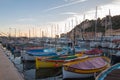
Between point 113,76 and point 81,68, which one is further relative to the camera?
point 81,68

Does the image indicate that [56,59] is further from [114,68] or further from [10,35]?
[10,35]

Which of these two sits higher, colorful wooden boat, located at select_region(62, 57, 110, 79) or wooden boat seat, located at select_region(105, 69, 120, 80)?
wooden boat seat, located at select_region(105, 69, 120, 80)

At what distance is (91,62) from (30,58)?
17.2 meters

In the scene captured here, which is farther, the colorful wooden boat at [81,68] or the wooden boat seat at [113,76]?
the colorful wooden boat at [81,68]

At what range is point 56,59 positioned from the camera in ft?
86.1

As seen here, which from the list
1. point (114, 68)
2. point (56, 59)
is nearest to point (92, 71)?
point (114, 68)

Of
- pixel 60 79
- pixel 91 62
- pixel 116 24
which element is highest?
pixel 116 24

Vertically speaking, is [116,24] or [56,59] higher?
[116,24]

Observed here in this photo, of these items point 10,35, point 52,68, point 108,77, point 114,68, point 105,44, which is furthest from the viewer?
point 10,35

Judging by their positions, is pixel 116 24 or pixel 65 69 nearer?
pixel 65 69

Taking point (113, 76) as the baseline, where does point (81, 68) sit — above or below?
below

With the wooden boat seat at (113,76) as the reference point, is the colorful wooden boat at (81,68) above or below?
below

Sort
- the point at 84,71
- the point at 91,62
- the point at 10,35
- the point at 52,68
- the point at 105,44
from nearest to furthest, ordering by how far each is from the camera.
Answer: the point at 84,71
the point at 91,62
the point at 52,68
the point at 105,44
the point at 10,35

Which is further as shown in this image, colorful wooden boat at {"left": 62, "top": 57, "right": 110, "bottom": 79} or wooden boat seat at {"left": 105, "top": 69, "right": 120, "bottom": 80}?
colorful wooden boat at {"left": 62, "top": 57, "right": 110, "bottom": 79}
